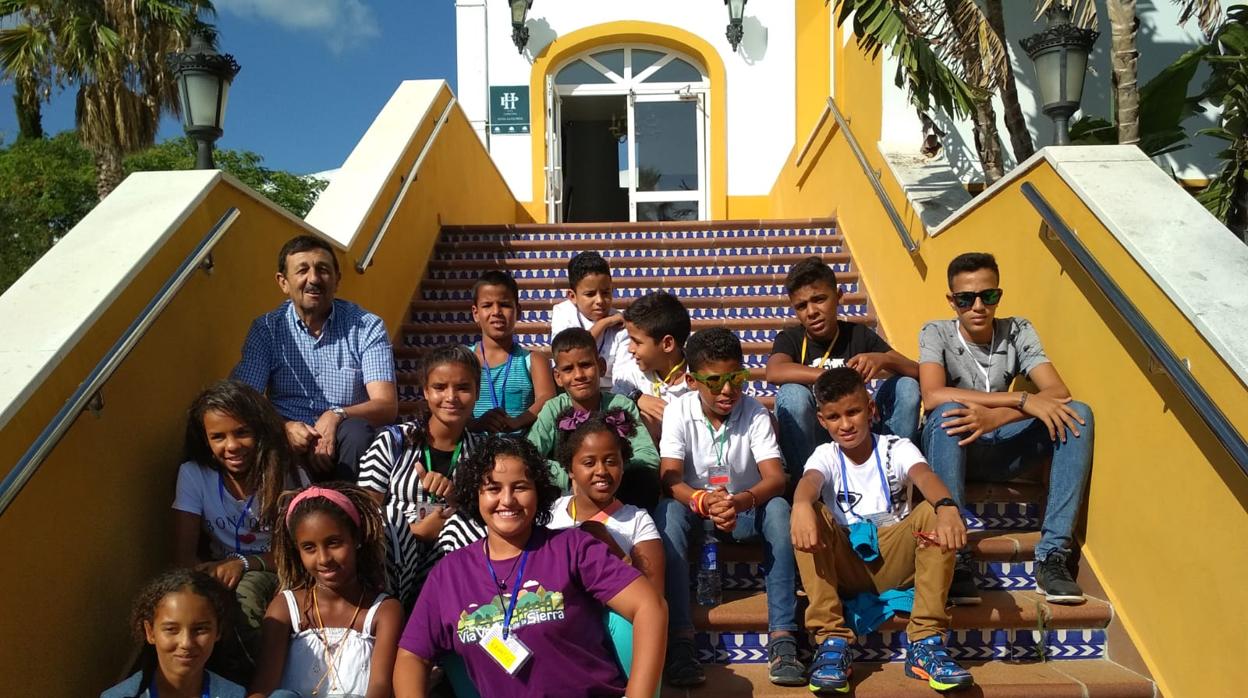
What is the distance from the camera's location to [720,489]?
11.1 ft

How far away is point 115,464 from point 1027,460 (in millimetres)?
3294

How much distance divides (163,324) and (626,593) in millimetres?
2000

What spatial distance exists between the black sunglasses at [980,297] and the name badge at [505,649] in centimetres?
235

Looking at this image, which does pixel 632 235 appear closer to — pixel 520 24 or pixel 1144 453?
pixel 520 24

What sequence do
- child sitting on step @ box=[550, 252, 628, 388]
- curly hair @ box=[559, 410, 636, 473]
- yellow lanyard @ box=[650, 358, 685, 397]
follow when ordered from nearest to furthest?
curly hair @ box=[559, 410, 636, 473] → yellow lanyard @ box=[650, 358, 685, 397] → child sitting on step @ box=[550, 252, 628, 388]

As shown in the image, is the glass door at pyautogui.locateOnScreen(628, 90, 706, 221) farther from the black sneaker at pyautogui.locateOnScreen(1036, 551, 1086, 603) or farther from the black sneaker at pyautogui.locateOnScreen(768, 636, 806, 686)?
the black sneaker at pyautogui.locateOnScreen(768, 636, 806, 686)

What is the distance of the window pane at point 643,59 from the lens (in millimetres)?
12141

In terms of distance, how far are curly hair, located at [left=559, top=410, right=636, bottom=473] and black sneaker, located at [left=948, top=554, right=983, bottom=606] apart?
4.07 ft

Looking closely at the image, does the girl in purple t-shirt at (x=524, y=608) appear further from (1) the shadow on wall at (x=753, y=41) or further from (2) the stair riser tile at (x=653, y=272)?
(1) the shadow on wall at (x=753, y=41)

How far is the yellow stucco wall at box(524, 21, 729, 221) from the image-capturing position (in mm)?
11562

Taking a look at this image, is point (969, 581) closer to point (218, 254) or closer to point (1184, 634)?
point (1184, 634)

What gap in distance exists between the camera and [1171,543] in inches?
123

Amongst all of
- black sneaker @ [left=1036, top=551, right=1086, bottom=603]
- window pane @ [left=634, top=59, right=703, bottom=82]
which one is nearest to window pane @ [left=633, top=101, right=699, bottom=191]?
window pane @ [left=634, top=59, right=703, bottom=82]

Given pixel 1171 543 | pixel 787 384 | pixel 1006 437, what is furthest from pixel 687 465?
pixel 1171 543
